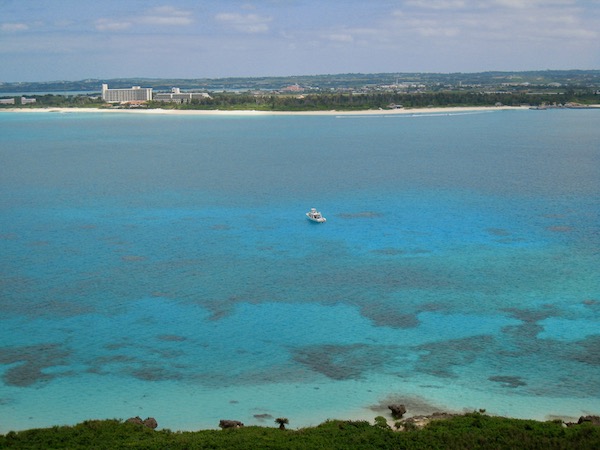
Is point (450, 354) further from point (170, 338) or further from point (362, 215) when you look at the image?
point (362, 215)

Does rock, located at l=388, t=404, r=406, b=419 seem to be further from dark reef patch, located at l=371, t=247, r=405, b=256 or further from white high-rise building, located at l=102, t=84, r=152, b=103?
white high-rise building, located at l=102, t=84, r=152, b=103

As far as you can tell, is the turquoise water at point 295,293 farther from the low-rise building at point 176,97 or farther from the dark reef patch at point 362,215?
the low-rise building at point 176,97

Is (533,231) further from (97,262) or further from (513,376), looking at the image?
(97,262)

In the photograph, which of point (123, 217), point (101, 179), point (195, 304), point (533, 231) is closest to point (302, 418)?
point (195, 304)

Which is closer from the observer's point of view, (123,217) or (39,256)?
(39,256)

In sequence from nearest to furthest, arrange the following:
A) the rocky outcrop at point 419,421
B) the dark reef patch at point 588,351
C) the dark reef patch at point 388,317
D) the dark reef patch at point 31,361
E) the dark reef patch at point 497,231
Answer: the rocky outcrop at point 419,421 → the dark reef patch at point 31,361 → the dark reef patch at point 588,351 → the dark reef patch at point 388,317 → the dark reef patch at point 497,231

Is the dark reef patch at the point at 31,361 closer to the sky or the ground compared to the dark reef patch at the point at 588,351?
closer to the ground

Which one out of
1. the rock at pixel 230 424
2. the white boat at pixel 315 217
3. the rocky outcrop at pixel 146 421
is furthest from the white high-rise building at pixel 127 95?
the rock at pixel 230 424
